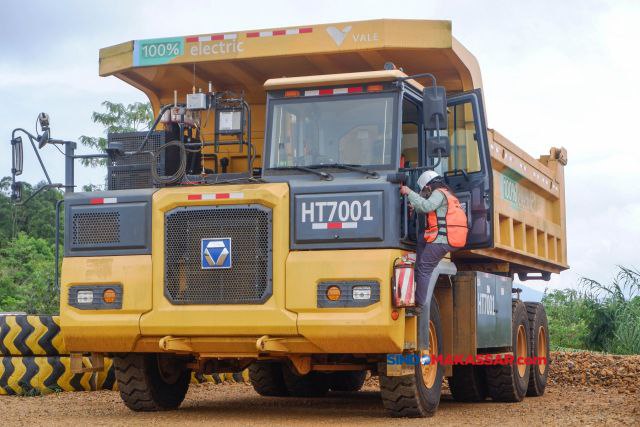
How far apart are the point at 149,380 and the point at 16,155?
245 cm

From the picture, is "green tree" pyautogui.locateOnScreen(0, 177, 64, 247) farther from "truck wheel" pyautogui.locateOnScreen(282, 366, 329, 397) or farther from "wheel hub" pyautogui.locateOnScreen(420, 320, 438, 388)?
"wheel hub" pyautogui.locateOnScreen(420, 320, 438, 388)

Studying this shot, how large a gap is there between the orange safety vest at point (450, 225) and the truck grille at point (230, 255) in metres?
1.41

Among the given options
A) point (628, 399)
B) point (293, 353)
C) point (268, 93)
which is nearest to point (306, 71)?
point (268, 93)

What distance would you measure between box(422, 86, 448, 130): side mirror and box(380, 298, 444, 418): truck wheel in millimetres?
1747

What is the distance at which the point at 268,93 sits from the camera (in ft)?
31.3

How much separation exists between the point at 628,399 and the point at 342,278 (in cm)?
464

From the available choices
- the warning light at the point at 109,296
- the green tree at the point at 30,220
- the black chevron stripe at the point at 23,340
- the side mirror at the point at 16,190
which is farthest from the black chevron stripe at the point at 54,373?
the green tree at the point at 30,220

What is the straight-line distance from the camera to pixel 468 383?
38.9ft

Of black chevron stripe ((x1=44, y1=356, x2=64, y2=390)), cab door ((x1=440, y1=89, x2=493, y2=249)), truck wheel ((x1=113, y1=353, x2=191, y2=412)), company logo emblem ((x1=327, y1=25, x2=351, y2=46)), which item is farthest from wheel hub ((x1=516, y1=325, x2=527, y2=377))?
black chevron stripe ((x1=44, y1=356, x2=64, y2=390))

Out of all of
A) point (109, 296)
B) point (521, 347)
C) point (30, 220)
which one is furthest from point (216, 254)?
point (30, 220)

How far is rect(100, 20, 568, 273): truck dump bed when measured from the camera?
9781mm

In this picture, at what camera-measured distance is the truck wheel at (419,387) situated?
29.6ft

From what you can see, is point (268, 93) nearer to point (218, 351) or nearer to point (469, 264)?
point (218, 351)

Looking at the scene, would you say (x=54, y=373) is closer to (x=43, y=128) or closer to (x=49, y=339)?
(x=49, y=339)
